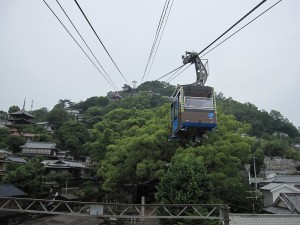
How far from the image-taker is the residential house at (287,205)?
23484 mm

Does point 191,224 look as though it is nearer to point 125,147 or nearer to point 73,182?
point 125,147

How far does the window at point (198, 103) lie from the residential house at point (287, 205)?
15.0 metres

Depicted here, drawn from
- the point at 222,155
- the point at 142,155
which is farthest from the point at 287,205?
the point at 142,155

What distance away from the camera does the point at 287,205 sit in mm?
24125

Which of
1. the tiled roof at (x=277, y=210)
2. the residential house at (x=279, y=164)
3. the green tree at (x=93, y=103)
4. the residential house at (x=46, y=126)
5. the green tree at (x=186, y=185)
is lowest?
the tiled roof at (x=277, y=210)

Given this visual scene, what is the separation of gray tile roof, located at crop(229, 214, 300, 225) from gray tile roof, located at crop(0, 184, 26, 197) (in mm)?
18691

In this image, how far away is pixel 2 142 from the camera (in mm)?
46812

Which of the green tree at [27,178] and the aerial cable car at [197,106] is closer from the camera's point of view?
the aerial cable car at [197,106]

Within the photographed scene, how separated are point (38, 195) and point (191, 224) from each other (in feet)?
66.9

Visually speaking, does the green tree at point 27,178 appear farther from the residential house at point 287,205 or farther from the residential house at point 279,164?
the residential house at point 279,164

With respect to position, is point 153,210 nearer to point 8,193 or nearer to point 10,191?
point 8,193

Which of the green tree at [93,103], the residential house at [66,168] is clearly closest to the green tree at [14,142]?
the residential house at [66,168]

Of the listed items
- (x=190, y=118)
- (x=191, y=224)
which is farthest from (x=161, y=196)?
(x=190, y=118)

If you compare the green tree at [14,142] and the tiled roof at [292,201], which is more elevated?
the green tree at [14,142]
